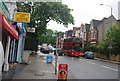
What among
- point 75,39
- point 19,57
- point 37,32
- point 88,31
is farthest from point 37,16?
point 88,31

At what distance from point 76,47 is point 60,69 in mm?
24016

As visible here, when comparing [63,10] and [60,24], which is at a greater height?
[63,10]

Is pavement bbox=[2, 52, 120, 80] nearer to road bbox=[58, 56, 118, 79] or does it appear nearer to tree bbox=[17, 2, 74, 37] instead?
road bbox=[58, 56, 118, 79]

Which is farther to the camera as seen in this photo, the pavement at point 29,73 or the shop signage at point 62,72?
the pavement at point 29,73

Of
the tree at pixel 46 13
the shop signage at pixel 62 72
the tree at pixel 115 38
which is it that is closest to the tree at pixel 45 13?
the tree at pixel 46 13

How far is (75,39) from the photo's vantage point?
30.1 metres

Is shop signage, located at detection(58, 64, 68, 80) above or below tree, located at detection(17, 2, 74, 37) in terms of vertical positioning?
below

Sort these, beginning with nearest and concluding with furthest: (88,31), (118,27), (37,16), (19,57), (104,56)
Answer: (19,57) < (37,16) < (118,27) < (104,56) < (88,31)

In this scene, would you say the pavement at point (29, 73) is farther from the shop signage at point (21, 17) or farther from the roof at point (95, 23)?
the roof at point (95, 23)

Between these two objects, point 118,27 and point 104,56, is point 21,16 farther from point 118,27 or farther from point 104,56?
point 104,56

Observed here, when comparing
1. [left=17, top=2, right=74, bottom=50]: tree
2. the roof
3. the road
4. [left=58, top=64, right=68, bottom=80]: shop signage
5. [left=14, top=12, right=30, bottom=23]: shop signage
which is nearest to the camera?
[left=58, top=64, right=68, bottom=80]: shop signage

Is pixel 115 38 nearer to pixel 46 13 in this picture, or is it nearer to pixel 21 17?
pixel 46 13

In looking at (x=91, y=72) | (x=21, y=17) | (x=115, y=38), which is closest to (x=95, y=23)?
(x=115, y=38)

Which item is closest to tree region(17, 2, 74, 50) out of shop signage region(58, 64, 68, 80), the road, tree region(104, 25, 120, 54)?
tree region(104, 25, 120, 54)
